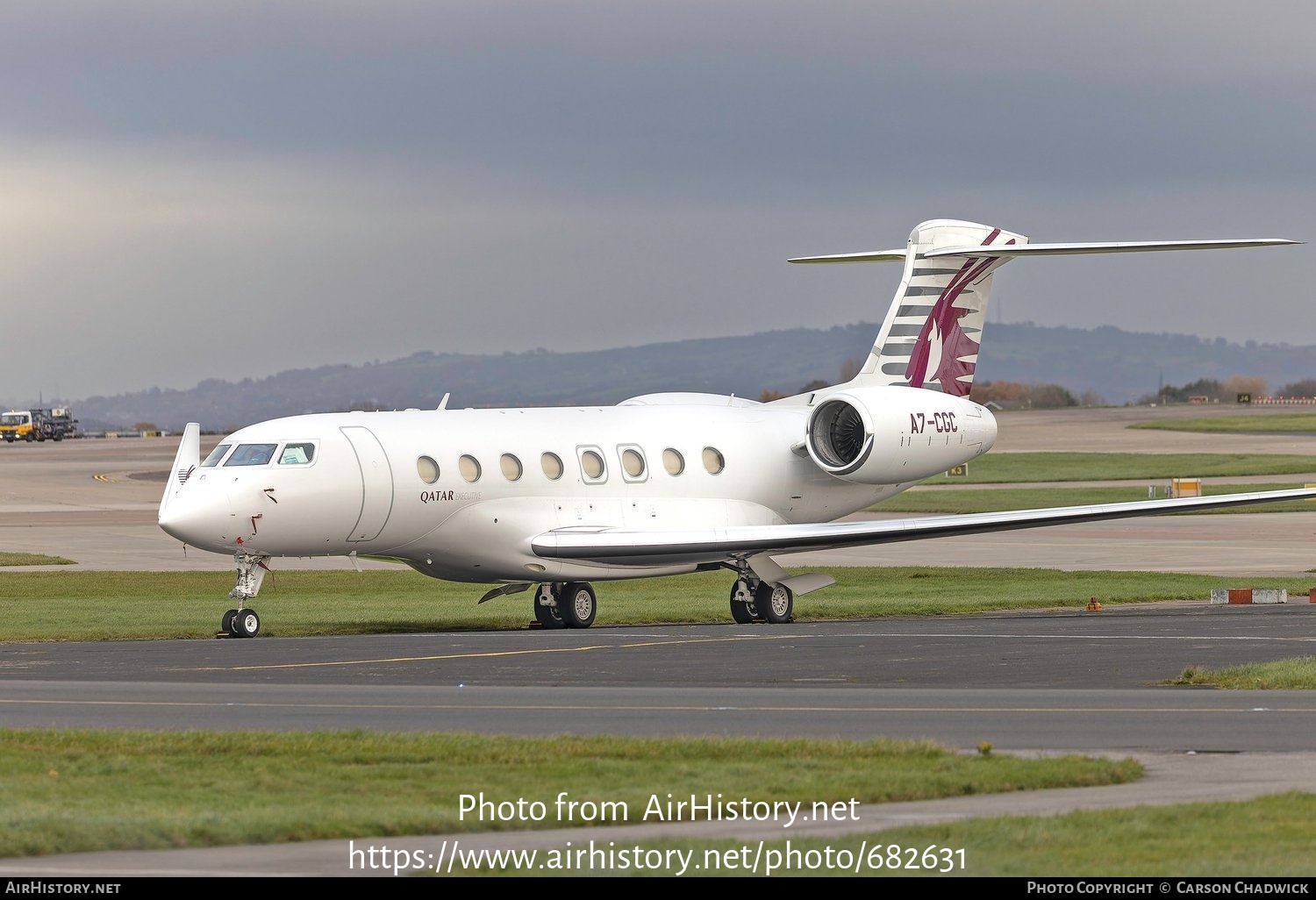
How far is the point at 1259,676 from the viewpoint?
20938 mm

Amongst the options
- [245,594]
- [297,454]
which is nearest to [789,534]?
[297,454]

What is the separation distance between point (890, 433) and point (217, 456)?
11.8 metres

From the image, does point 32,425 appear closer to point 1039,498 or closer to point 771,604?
point 1039,498

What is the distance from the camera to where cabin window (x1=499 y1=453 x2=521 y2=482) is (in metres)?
31.8

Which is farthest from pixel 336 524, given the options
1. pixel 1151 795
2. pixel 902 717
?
pixel 1151 795

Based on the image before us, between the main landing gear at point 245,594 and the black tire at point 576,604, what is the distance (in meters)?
5.35

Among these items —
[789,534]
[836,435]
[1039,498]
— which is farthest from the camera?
[1039,498]

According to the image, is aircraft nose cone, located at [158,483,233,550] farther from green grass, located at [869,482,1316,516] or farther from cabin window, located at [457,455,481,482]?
Result: green grass, located at [869,482,1316,516]

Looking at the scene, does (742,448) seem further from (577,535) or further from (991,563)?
(991,563)

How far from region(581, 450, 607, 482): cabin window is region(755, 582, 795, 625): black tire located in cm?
334

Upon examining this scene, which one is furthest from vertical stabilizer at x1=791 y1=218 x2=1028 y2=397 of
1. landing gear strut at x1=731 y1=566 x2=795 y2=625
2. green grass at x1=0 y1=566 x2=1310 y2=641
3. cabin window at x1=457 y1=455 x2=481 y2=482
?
cabin window at x1=457 y1=455 x2=481 y2=482

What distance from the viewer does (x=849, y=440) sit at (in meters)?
35.9
